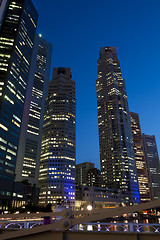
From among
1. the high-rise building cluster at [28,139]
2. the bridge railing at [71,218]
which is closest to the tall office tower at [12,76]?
the high-rise building cluster at [28,139]

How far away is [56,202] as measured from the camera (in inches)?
5915

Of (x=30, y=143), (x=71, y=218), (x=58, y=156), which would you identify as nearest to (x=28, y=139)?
(x=30, y=143)

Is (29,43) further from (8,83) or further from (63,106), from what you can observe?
(63,106)

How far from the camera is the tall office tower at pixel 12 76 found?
336 feet

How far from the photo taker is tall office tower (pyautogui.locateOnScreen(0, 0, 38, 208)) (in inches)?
4031

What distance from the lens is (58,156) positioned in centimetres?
17262

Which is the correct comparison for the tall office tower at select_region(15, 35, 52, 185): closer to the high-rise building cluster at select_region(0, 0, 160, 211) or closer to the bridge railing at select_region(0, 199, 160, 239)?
the high-rise building cluster at select_region(0, 0, 160, 211)

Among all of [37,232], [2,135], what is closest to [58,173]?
[2,135]

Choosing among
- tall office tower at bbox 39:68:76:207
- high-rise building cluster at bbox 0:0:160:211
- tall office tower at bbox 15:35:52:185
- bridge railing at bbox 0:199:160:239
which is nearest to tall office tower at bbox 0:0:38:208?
high-rise building cluster at bbox 0:0:160:211

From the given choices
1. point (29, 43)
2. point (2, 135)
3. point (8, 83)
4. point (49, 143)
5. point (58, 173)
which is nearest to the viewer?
point (2, 135)

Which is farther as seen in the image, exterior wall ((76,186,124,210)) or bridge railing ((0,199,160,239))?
exterior wall ((76,186,124,210))

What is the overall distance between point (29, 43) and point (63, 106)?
236ft

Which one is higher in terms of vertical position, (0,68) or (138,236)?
(0,68)

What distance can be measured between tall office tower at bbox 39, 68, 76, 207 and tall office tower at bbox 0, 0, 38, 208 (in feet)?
197
